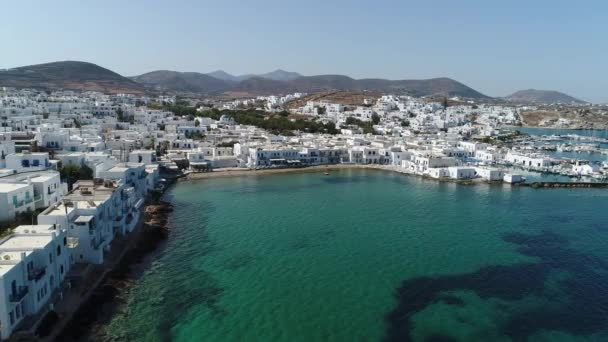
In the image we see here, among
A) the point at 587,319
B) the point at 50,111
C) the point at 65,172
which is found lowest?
the point at 587,319

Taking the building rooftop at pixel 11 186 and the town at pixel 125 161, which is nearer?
the town at pixel 125 161

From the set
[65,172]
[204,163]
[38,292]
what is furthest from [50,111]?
[38,292]

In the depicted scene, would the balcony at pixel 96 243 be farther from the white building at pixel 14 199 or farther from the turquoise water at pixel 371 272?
the white building at pixel 14 199

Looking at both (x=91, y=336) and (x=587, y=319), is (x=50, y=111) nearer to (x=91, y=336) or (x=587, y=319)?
(x=91, y=336)

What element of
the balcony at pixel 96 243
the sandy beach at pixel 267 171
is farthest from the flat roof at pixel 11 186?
the sandy beach at pixel 267 171

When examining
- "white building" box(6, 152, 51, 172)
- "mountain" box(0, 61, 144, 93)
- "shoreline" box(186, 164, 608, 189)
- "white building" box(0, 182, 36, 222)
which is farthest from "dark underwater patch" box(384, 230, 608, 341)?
"mountain" box(0, 61, 144, 93)

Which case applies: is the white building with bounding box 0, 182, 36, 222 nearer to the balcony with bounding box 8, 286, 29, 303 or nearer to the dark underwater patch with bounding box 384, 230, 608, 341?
the balcony with bounding box 8, 286, 29, 303

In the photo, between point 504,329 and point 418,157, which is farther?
point 418,157
